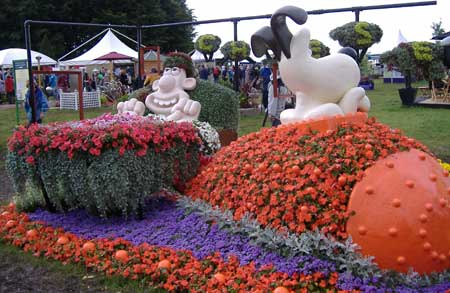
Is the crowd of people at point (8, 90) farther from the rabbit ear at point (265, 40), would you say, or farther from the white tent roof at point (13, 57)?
the rabbit ear at point (265, 40)

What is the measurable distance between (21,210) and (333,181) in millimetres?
3782

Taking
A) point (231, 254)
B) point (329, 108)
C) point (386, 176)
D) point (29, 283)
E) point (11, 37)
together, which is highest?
point (11, 37)

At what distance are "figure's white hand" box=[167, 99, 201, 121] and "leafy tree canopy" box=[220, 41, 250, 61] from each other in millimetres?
4827

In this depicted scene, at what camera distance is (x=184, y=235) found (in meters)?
4.59

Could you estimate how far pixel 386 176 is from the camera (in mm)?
3879

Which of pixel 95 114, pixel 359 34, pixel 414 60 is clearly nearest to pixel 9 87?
pixel 95 114

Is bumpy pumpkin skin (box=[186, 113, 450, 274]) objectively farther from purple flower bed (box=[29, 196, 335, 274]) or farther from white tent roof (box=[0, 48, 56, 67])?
white tent roof (box=[0, 48, 56, 67])

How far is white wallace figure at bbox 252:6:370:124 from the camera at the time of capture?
16.1ft

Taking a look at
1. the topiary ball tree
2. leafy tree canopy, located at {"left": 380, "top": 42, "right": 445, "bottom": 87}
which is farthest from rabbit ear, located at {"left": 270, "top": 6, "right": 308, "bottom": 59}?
leafy tree canopy, located at {"left": 380, "top": 42, "right": 445, "bottom": 87}

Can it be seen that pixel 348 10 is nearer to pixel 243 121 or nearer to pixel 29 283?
pixel 29 283

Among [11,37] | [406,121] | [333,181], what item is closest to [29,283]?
[333,181]

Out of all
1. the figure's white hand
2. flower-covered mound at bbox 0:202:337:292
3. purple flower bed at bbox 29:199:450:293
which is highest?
the figure's white hand

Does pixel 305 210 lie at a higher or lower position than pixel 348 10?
lower

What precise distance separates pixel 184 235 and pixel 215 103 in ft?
11.2
